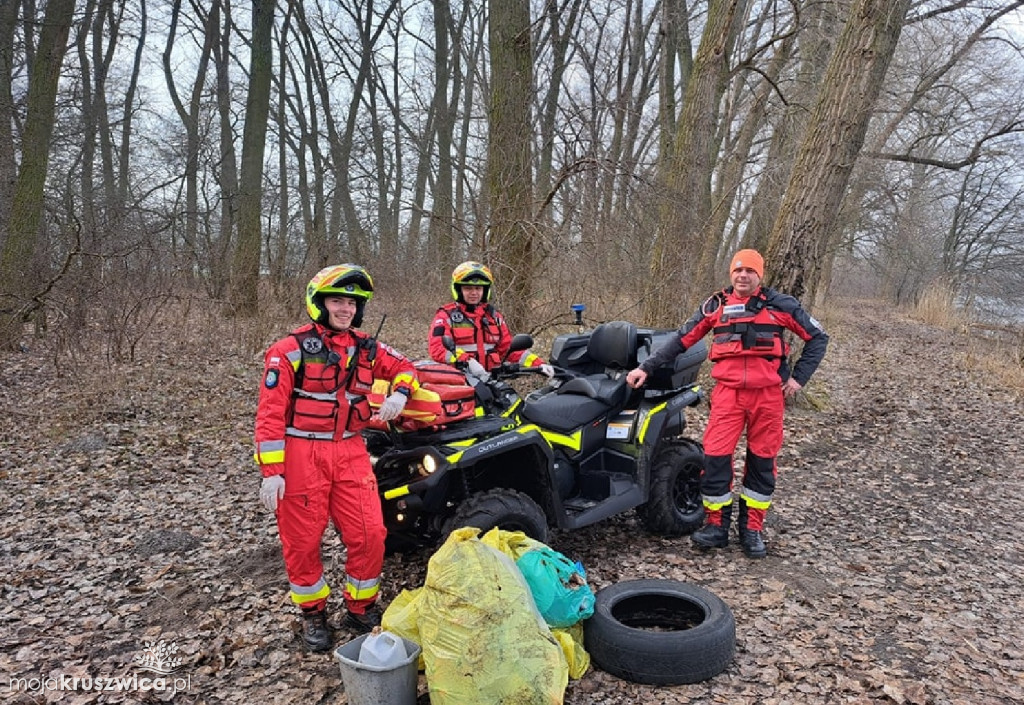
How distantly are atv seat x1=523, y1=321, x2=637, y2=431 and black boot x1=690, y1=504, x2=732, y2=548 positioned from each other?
40.2 inches

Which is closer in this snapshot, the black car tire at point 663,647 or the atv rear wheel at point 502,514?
the black car tire at point 663,647

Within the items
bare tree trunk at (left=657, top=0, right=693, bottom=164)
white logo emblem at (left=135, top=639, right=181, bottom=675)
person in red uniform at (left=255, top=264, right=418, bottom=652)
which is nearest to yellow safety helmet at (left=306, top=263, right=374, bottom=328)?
person in red uniform at (left=255, top=264, right=418, bottom=652)

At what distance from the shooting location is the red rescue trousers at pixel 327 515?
360 centimetres

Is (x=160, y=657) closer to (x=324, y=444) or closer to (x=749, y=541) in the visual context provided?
(x=324, y=444)

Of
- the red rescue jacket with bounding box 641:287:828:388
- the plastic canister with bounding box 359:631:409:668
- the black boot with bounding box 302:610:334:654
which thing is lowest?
the black boot with bounding box 302:610:334:654

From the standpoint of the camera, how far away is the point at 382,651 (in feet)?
9.61

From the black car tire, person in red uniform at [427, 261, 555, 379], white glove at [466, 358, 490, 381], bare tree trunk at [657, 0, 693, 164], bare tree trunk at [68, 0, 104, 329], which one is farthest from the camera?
bare tree trunk at [657, 0, 693, 164]

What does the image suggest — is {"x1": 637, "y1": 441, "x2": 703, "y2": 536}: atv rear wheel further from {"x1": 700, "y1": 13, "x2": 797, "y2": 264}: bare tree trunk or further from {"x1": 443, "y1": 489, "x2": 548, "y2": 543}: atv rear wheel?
{"x1": 700, "y1": 13, "x2": 797, "y2": 264}: bare tree trunk

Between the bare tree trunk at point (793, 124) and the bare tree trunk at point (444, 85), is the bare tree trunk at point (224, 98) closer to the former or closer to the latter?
the bare tree trunk at point (444, 85)

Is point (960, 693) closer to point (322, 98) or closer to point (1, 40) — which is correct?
point (1, 40)

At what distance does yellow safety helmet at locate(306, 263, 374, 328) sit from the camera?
3.63m

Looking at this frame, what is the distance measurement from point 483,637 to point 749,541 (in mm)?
2615

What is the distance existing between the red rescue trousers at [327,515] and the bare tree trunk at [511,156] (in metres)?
4.92

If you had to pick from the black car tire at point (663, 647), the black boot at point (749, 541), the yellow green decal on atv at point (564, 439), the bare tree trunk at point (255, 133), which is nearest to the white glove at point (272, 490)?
the black car tire at point (663, 647)
